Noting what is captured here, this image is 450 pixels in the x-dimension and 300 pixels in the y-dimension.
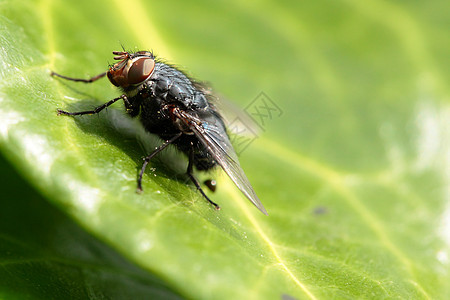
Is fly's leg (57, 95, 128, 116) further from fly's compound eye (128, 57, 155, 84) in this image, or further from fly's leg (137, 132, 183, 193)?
fly's leg (137, 132, 183, 193)

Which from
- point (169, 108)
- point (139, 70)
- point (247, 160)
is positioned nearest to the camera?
point (139, 70)

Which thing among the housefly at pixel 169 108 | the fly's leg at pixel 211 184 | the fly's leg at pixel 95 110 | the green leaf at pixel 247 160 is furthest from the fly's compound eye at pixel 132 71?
the fly's leg at pixel 211 184

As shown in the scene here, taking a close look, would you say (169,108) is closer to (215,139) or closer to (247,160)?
(215,139)

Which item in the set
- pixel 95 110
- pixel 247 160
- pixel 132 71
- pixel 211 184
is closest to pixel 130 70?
pixel 132 71

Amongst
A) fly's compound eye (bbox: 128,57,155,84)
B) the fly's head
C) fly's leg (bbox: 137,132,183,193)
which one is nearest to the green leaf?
fly's leg (bbox: 137,132,183,193)

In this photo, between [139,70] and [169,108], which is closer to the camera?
[139,70]

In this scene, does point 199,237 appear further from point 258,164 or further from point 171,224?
point 258,164

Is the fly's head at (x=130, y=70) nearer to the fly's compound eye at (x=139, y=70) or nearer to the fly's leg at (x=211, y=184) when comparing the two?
the fly's compound eye at (x=139, y=70)

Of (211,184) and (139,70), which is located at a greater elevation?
(139,70)
